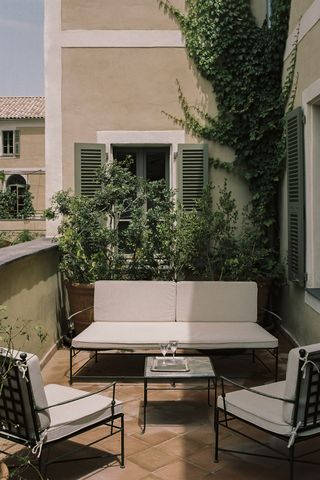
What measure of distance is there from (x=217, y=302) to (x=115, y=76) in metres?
3.39

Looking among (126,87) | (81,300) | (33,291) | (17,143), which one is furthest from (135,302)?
(17,143)

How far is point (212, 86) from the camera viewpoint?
775 centimetres

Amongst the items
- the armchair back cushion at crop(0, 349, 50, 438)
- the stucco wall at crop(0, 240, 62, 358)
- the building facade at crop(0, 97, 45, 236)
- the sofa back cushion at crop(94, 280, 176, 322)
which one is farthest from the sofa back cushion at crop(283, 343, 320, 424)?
the building facade at crop(0, 97, 45, 236)

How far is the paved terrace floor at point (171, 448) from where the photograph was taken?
3611 millimetres

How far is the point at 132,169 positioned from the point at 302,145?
250 cm

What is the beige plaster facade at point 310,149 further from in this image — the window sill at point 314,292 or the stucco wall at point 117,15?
the stucco wall at point 117,15

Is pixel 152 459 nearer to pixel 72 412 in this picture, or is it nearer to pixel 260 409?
pixel 72 412

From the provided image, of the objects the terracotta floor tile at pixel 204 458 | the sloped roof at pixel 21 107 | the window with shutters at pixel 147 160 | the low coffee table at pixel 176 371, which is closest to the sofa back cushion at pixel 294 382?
the terracotta floor tile at pixel 204 458

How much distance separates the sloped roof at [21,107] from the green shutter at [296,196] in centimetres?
3044

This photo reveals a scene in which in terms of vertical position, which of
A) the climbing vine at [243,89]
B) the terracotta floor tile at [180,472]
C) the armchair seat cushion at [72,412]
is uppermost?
the climbing vine at [243,89]

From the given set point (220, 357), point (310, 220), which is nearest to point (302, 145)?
point (310, 220)

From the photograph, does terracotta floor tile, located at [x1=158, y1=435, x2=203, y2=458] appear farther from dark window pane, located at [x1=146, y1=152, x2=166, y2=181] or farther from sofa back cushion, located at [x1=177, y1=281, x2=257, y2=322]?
dark window pane, located at [x1=146, y1=152, x2=166, y2=181]

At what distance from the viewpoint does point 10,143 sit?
3641 centimetres

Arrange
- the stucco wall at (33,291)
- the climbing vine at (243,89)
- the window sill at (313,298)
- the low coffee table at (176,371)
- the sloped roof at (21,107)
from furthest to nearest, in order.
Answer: the sloped roof at (21,107) < the climbing vine at (243,89) < the window sill at (313,298) < the stucco wall at (33,291) < the low coffee table at (176,371)
